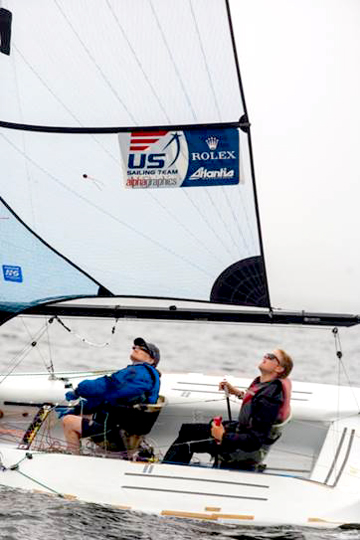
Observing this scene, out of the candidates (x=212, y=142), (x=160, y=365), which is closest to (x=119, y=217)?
(x=212, y=142)

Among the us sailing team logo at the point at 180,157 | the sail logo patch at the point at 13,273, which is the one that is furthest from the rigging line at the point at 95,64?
the sail logo patch at the point at 13,273

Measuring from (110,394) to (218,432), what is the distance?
0.74 meters

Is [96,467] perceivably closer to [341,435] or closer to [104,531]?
[104,531]

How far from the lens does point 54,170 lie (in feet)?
24.8

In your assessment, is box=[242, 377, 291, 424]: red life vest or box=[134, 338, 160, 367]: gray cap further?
box=[134, 338, 160, 367]: gray cap

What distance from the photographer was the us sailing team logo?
288 inches

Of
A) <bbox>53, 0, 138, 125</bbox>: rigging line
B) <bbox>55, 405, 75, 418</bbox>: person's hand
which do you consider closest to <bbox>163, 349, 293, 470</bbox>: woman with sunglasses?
<bbox>55, 405, 75, 418</bbox>: person's hand

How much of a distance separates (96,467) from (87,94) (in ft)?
7.86

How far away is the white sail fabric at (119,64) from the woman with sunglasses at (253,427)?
1.65 meters

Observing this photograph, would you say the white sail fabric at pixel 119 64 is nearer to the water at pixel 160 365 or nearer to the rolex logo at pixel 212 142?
the rolex logo at pixel 212 142

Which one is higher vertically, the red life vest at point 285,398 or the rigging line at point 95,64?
the rigging line at point 95,64

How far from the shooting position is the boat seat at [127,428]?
726 cm

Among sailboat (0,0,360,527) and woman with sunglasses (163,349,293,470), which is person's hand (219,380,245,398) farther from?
sailboat (0,0,360,527)

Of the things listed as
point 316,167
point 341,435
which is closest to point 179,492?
point 341,435
